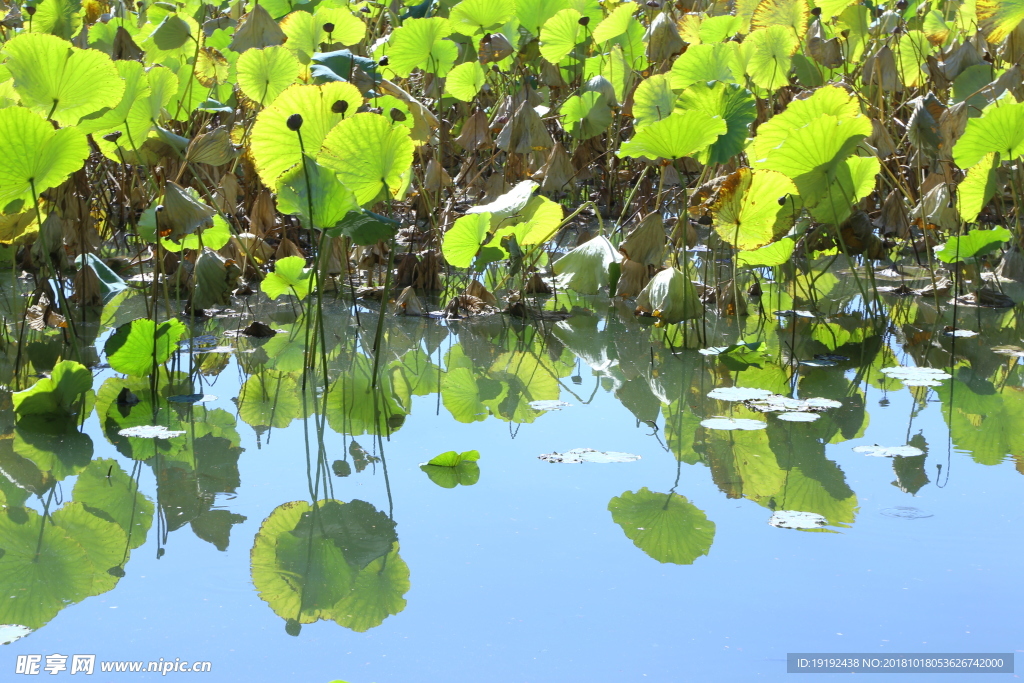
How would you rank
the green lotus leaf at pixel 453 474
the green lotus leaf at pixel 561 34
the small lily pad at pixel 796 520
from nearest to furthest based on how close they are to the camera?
the small lily pad at pixel 796 520 < the green lotus leaf at pixel 453 474 < the green lotus leaf at pixel 561 34

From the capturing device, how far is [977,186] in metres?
1.96

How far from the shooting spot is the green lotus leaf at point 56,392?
1379 millimetres

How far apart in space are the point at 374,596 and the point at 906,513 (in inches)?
24.1

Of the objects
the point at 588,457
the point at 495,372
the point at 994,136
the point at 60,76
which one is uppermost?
the point at 60,76

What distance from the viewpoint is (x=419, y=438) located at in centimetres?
139

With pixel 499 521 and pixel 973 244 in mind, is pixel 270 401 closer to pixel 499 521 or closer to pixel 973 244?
pixel 499 521

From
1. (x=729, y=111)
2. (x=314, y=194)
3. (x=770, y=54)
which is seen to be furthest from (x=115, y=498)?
(x=770, y=54)

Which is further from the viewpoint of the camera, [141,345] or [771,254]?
[771,254]

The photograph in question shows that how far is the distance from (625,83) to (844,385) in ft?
5.49

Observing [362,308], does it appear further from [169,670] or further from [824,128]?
[169,670]

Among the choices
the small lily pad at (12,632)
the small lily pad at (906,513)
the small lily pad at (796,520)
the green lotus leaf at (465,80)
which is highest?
the green lotus leaf at (465,80)

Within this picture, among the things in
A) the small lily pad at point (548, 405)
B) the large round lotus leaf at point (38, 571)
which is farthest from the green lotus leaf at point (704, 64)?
the large round lotus leaf at point (38, 571)

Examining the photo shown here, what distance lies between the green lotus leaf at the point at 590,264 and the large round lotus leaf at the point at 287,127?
0.69 m

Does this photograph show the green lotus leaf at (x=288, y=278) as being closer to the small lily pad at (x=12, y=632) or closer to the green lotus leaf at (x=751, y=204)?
the green lotus leaf at (x=751, y=204)
